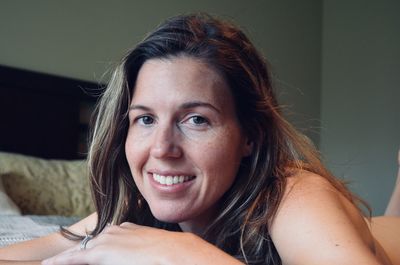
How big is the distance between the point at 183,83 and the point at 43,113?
2035 millimetres

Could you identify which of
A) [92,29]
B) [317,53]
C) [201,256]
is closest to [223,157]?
[201,256]

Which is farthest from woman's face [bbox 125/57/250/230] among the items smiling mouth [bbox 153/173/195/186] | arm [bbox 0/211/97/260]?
arm [bbox 0/211/97/260]

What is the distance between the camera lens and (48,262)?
761 mm

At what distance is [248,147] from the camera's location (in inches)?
39.7

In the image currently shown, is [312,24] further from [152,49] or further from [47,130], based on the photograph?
[152,49]

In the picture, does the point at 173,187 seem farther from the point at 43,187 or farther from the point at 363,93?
the point at 363,93

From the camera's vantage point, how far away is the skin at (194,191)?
2.29ft

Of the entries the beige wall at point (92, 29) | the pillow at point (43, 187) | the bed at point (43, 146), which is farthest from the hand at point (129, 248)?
the pillow at point (43, 187)

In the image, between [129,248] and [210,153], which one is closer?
[129,248]

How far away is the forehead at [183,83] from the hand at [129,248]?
0.28 metres

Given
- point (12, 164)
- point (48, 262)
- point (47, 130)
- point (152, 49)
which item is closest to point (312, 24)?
point (47, 130)

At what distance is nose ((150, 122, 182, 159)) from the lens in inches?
34.1

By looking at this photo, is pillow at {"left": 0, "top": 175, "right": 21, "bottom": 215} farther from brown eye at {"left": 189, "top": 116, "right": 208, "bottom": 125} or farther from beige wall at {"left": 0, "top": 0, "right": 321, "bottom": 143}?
brown eye at {"left": 189, "top": 116, "right": 208, "bottom": 125}

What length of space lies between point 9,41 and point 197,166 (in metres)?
2.13
